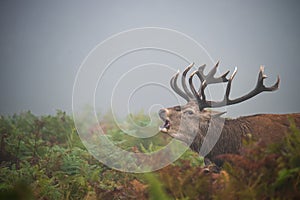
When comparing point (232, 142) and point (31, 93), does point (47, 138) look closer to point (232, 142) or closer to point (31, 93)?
point (232, 142)

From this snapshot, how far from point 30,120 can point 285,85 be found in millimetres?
44817

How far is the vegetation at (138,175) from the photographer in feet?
12.5

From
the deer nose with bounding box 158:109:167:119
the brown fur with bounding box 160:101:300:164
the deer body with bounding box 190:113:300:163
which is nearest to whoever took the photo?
the deer body with bounding box 190:113:300:163

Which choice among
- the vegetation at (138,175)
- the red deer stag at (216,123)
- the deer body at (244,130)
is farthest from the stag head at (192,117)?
the vegetation at (138,175)

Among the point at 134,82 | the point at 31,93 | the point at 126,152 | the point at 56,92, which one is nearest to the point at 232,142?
the point at 126,152

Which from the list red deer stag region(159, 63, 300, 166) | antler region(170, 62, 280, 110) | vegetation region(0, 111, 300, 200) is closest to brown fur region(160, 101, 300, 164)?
red deer stag region(159, 63, 300, 166)

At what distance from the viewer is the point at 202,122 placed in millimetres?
6719

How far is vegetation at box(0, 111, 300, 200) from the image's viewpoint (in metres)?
3.80

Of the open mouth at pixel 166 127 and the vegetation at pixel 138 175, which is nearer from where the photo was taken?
the vegetation at pixel 138 175

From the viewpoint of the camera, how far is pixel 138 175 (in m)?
6.14

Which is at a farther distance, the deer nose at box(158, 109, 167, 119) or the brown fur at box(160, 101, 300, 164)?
the deer nose at box(158, 109, 167, 119)

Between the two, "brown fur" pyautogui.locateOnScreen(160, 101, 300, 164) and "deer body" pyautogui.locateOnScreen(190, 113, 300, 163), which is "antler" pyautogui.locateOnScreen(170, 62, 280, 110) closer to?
"brown fur" pyautogui.locateOnScreen(160, 101, 300, 164)

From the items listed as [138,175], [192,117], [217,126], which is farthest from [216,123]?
[138,175]

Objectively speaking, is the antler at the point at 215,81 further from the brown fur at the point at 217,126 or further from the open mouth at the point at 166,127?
the open mouth at the point at 166,127
